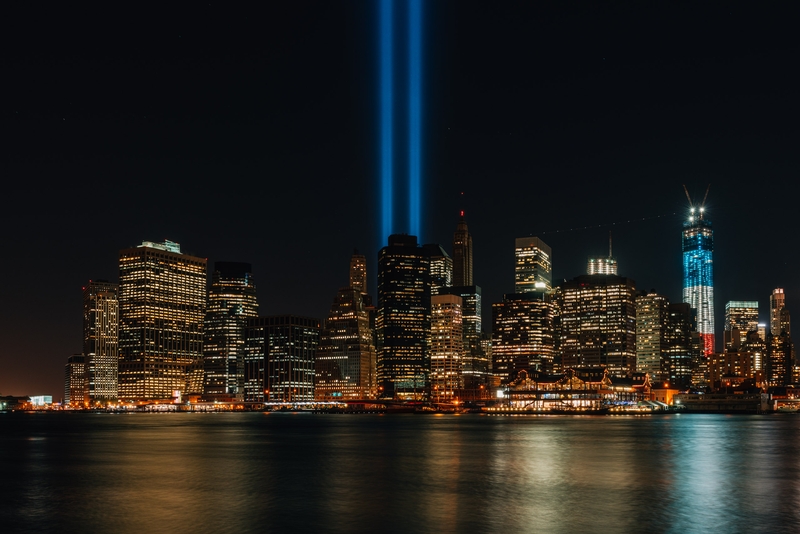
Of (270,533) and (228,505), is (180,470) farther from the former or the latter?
(270,533)

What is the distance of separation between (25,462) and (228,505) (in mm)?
42544

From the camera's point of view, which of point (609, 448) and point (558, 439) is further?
point (558, 439)

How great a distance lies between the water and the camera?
175ft

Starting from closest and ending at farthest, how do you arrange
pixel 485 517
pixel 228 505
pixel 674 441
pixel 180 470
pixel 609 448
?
pixel 485 517 < pixel 228 505 < pixel 180 470 < pixel 609 448 < pixel 674 441

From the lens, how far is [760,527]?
52.0m

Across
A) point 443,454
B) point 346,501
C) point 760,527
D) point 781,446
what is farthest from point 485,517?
point 781,446

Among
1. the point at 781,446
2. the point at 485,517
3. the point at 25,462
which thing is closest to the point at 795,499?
the point at 485,517

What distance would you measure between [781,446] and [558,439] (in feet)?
89.4

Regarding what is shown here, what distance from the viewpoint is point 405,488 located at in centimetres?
6831

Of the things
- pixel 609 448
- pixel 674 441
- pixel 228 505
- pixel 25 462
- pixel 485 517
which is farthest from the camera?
pixel 674 441

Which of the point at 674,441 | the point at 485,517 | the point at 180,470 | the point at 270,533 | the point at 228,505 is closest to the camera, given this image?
the point at 270,533

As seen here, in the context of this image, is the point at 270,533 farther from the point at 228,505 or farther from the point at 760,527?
the point at 760,527

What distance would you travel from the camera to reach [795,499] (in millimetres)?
62031

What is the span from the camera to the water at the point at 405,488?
53438 millimetres
